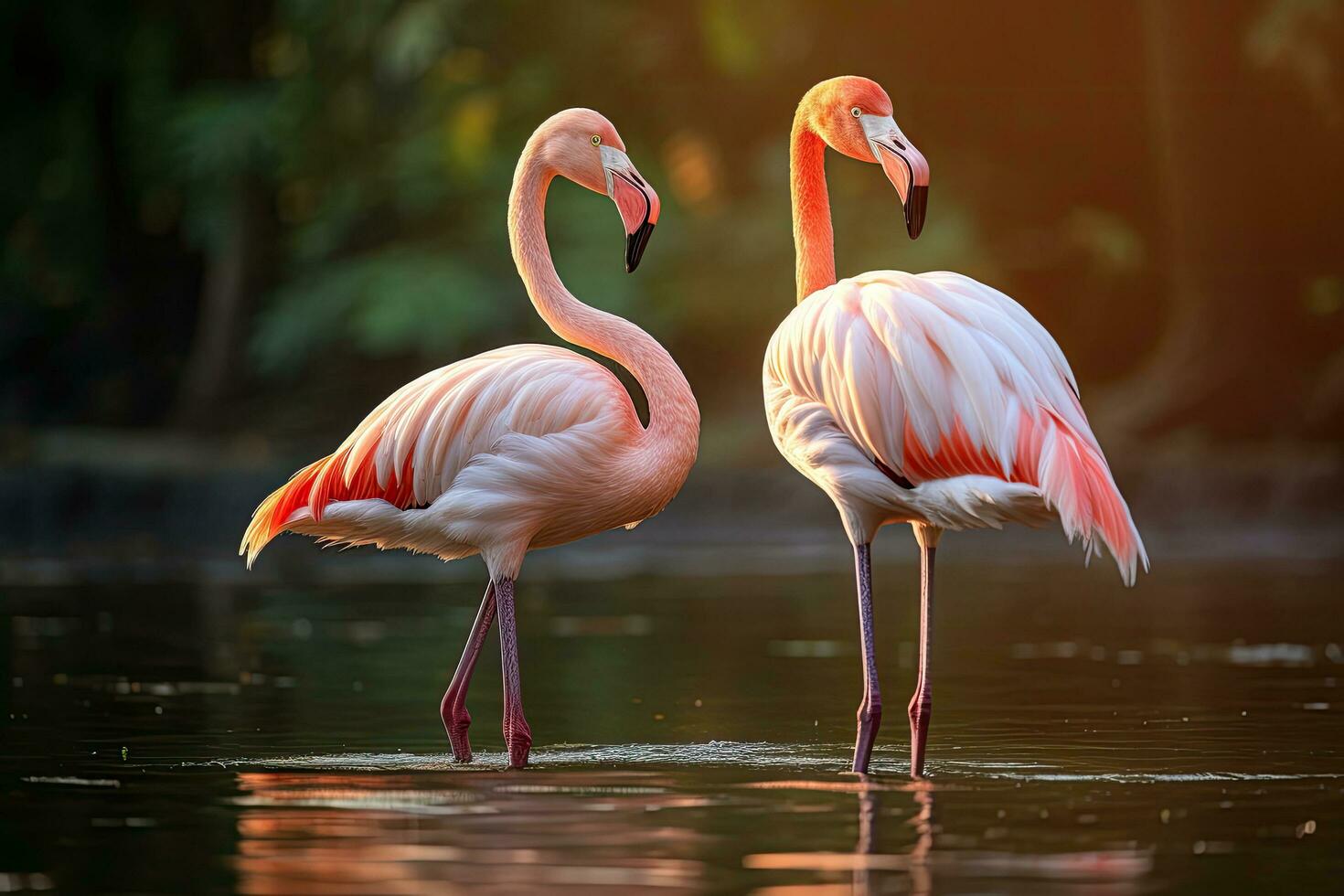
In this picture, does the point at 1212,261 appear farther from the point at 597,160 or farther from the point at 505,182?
the point at 597,160

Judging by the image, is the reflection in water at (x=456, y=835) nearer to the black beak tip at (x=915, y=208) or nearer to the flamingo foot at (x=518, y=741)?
the flamingo foot at (x=518, y=741)

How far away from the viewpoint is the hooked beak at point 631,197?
7141mm

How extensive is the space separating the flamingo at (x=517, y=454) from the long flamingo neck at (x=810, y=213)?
1.55 ft

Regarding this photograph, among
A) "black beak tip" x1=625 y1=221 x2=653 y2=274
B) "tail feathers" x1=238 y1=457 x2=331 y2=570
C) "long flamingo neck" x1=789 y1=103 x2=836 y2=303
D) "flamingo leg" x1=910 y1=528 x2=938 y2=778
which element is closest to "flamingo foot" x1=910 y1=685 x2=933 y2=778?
"flamingo leg" x1=910 y1=528 x2=938 y2=778

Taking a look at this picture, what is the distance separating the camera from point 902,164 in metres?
6.87

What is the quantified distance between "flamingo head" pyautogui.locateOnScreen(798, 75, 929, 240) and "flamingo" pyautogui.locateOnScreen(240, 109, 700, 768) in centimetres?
60

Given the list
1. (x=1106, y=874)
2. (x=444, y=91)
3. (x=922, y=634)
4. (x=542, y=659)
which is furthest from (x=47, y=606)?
(x=444, y=91)

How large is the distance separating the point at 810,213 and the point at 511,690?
1.82 meters

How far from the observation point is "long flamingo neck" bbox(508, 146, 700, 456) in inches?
282

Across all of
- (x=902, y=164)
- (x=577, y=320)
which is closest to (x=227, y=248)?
(x=577, y=320)

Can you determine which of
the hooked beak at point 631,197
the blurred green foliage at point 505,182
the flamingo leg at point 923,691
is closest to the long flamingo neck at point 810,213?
the hooked beak at point 631,197

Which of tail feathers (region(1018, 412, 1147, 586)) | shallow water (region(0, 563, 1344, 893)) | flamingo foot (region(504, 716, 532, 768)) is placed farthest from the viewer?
flamingo foot (region(504, 716, 532, 768))

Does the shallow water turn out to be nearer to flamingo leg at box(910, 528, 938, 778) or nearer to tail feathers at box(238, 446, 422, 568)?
flamingo leg at box(910, 528, 938, 778)

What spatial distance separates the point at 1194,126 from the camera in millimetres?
19234
